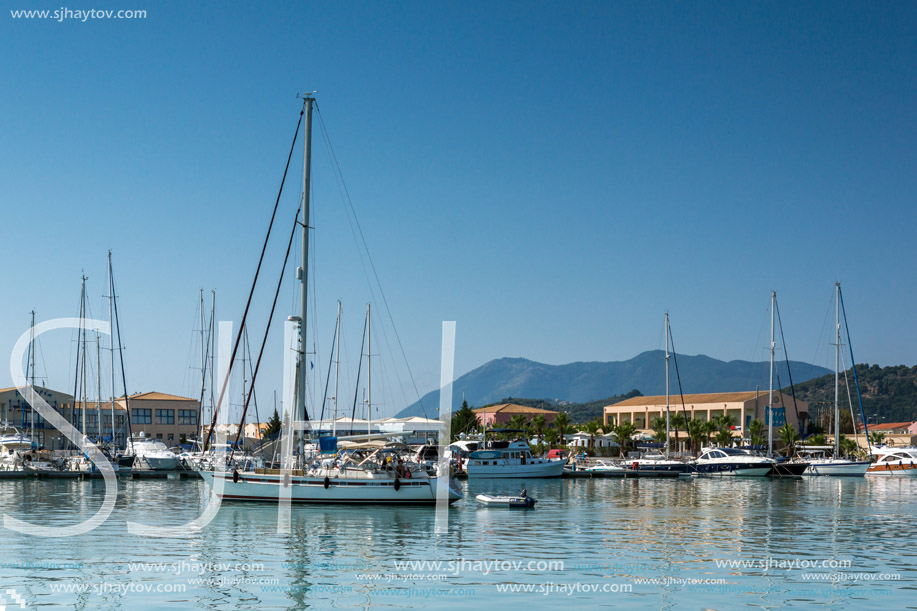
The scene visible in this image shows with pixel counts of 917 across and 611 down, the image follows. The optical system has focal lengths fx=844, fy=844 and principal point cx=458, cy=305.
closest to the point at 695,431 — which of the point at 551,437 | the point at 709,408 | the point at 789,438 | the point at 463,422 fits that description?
the point at 789,438

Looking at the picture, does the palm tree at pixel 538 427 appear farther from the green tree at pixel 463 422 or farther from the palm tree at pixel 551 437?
the green tree at pixel 463 422

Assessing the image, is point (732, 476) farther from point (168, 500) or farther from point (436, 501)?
point (168, 500)

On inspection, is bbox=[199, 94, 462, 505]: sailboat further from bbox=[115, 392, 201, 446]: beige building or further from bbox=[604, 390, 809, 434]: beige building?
bbox=[115, 392, 201, 446]: beige building

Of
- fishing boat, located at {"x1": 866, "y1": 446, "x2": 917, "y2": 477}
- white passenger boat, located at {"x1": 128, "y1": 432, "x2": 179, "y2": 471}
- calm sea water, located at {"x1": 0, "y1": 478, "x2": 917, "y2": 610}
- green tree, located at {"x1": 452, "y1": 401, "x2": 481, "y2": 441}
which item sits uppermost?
green tree, located at {"x1": 452, "y1": 401, "x2": 481, "y2": 441}

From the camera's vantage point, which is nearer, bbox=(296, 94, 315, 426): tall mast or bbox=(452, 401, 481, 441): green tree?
bbox=(296, 94, 315, 426): tall mast

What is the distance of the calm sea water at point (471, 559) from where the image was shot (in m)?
19.5

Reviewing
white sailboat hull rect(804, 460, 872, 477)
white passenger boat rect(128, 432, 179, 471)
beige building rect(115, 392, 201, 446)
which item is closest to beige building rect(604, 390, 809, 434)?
white sailboat hull rect(804, 460, 872, 477)

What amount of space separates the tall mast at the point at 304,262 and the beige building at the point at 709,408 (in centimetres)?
9237

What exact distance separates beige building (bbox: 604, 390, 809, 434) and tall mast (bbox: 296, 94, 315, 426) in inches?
3637

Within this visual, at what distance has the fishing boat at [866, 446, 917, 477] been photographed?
92812mm

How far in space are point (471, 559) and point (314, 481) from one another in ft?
49.9

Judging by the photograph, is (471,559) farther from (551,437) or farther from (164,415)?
(164,415)

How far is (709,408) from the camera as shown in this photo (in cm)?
13150

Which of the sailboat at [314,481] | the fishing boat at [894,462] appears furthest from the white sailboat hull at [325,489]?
the fishing boat at [894,462]
